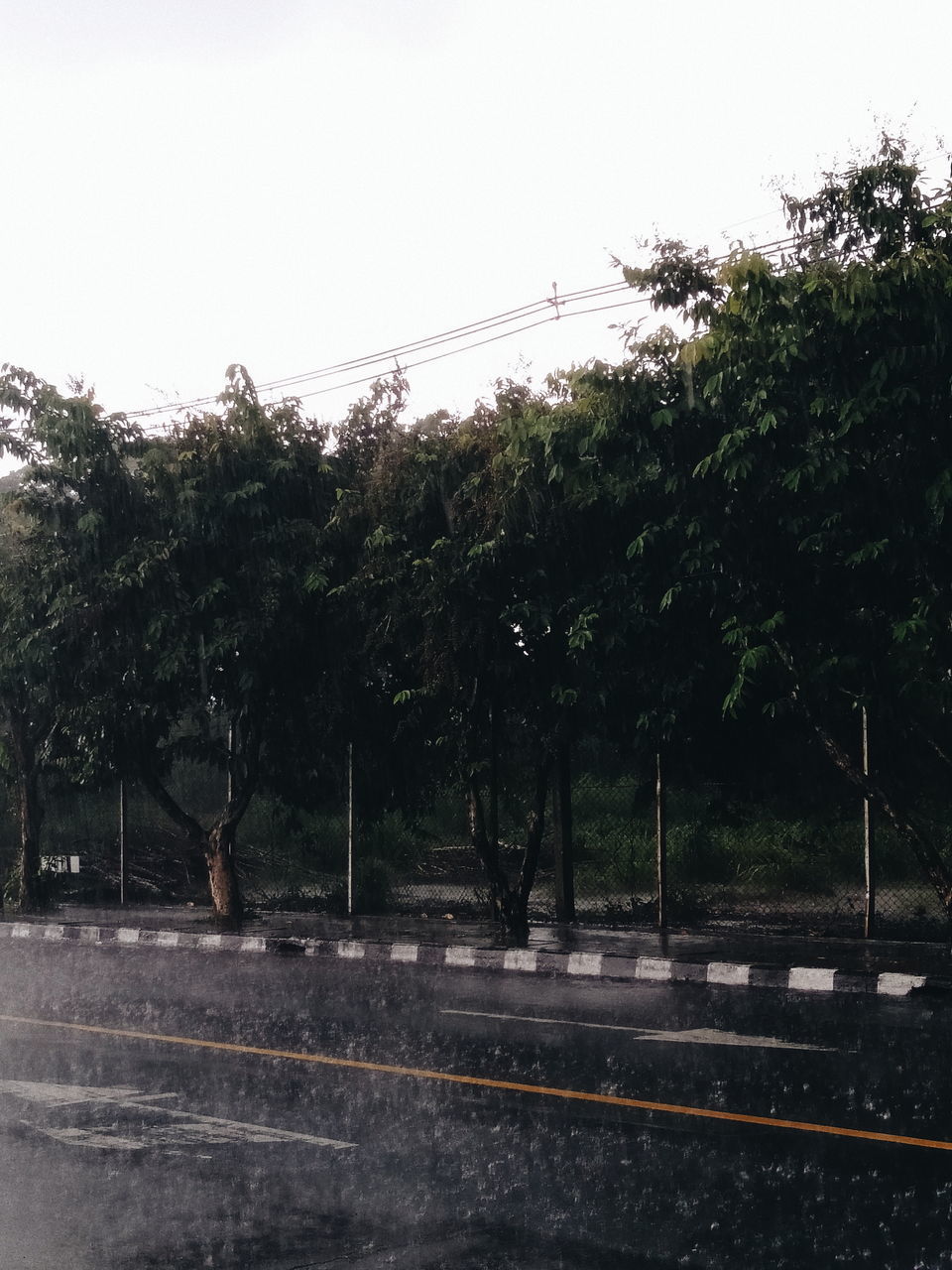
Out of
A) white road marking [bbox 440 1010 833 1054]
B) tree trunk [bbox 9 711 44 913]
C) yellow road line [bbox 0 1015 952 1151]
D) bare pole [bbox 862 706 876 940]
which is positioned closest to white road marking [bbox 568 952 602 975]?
bare pole [bbox 862 706 876 940]

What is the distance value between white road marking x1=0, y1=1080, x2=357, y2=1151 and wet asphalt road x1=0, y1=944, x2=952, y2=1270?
0.02 m

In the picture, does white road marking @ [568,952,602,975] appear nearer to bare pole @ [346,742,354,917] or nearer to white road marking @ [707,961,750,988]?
white road marking @ [707,961,750,988]

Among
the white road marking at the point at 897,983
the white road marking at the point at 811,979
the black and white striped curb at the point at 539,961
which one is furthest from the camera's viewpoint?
the white road marking at the point at 811,979

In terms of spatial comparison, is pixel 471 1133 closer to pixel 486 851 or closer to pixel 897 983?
pixel 897 983

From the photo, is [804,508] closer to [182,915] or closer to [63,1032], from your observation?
[63,1032]

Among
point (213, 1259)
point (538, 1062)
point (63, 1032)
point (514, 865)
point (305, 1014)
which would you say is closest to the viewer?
point (213, 1259)

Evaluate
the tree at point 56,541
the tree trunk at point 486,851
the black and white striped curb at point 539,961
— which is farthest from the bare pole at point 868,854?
the tree at point 56,541

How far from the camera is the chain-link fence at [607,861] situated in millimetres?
17078

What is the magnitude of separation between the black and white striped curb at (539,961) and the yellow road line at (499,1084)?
4.86 m

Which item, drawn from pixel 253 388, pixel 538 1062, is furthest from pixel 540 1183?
pixel 253 388

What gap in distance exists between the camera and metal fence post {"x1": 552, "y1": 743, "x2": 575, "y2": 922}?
17.9 metres

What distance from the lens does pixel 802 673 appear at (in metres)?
14.2

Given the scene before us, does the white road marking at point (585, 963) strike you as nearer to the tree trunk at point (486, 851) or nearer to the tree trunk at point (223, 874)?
the tree trunk at point (486, 851)

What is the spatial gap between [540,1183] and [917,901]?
12706 mm
